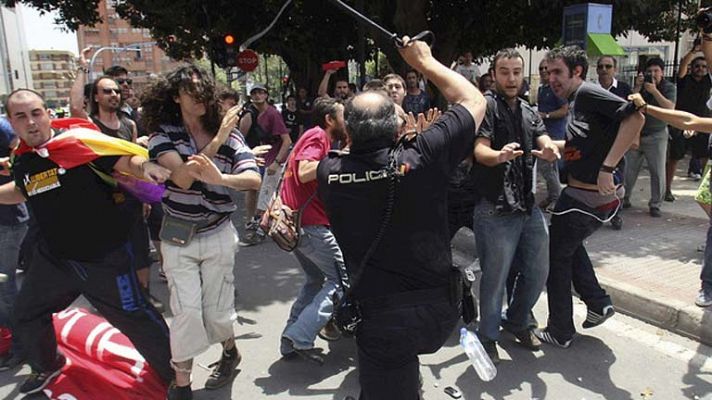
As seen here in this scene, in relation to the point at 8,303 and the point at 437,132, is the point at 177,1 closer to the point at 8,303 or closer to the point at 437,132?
the point at 8,303

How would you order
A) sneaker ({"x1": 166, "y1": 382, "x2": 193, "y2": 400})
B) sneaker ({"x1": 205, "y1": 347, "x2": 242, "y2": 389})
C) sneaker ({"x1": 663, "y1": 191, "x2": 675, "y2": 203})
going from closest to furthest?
1. sneaker ({"x1": 166, "y1": 382, "x2": 193, "y2": 400})
2. sneaker ({"x1": 205, "y1": 347, "x2": 242, "y2": 389})
3. sneaker ({"x1": 663, "y1": 191, "x2": 675, "y2": 203})

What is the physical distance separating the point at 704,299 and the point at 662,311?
0.94 feet

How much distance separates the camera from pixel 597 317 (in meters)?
3.90

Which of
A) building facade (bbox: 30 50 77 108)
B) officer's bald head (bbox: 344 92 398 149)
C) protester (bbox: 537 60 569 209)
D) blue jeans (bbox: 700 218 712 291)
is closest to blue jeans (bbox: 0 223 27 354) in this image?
officer's bald head (bbox: 344 92 398 149)

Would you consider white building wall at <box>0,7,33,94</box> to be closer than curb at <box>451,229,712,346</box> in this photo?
No

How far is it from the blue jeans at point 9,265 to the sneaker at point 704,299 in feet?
15.6

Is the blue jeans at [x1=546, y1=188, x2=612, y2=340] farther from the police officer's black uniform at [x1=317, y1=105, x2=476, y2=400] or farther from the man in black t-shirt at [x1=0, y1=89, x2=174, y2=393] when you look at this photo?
A: the man in black t-shirt at [x1=0, y1=89, x2=174, y2=393]

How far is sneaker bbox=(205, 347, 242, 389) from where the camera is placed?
3.51 m

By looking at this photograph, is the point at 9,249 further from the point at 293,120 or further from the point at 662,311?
the point at 293,120

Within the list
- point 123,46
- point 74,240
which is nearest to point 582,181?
point 74,240

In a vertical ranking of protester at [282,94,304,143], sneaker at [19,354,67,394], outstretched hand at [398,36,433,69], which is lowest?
sneaker at [19,354,67,394]

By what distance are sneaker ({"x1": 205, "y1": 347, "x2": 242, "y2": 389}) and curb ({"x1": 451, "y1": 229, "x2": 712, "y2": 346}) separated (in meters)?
3.00

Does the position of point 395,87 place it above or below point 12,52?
below

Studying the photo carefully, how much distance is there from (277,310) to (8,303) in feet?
6.41
